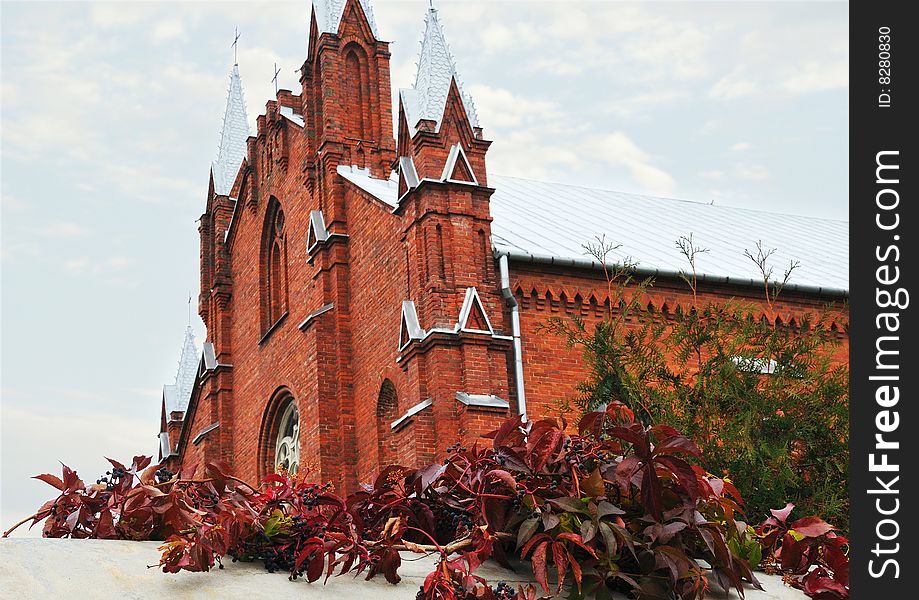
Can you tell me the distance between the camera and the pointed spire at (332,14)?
23.0 meters

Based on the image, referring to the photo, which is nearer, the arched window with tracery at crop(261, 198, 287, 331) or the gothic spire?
the arched window with tracery at crop(261, 198, 287, 331)

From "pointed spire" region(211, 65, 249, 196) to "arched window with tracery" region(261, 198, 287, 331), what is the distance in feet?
10.4

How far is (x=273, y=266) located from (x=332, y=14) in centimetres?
554

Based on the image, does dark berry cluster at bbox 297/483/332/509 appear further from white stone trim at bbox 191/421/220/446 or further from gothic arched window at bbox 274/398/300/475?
white stone trim at bbox 191/421/220/446

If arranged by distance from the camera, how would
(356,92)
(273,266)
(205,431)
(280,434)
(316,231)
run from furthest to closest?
(205,431), (273,266), (280,434), (356,92), (316,231)

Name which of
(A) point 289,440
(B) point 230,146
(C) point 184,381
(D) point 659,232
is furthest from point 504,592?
(C) point 184,381

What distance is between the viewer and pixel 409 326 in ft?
59.2

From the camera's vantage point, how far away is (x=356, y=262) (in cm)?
2130

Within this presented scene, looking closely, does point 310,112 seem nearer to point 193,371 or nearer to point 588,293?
point 588,293

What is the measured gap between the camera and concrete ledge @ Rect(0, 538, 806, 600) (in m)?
3.07

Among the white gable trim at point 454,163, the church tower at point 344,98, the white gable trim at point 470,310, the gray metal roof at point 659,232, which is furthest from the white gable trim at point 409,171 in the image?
the church tower at point 344,98

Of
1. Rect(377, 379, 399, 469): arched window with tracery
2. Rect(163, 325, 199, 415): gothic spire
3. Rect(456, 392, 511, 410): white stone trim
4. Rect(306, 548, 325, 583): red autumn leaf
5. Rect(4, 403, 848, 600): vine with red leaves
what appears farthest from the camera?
Rect(163, 325, 199, 415): gothic spire

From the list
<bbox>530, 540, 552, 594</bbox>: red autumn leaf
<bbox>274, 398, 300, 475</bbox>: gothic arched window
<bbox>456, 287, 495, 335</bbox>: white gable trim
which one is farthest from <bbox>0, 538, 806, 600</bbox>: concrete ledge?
<bbox>274, 398, 300, 475</bbox>: gothic arched window

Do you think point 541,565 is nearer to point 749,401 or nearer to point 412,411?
point 749,401
